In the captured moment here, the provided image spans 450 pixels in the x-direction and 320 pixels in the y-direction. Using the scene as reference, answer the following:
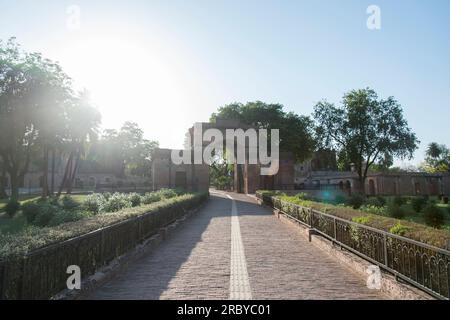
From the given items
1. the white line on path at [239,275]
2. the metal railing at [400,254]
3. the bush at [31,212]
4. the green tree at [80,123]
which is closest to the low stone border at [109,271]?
the white line on path at [239,275]

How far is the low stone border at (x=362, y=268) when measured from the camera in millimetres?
5175

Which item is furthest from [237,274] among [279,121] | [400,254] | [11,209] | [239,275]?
[279,121]

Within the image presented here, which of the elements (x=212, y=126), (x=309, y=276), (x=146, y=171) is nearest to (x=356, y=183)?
(x=212, y=126)

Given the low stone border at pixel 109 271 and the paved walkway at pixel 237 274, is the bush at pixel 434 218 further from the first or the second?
the low stone border at pixel 109 271

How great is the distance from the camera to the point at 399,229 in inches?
244

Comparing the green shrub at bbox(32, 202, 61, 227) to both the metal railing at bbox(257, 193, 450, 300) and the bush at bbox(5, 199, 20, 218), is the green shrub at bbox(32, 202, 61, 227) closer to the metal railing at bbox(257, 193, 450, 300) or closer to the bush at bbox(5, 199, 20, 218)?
the bush at bbox(5, 199, 20, 218)

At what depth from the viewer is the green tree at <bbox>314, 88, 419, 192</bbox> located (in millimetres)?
37875

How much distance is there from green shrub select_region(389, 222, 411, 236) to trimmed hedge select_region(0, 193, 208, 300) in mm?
5541

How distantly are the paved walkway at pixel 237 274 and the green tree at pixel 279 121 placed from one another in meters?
39.9

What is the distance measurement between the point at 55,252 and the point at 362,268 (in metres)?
5.63

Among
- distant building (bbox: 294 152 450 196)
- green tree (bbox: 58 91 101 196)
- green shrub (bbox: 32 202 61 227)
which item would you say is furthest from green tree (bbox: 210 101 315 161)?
green shrub (bbox: 32 202 61 227)

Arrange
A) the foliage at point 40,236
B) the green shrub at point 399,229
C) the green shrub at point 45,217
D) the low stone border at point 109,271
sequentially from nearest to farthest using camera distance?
1. the foliage at point 40,236
2. the low stone border at point 109,271
3. the green shrub at point 399,229
4. the green shrub at point 45,217
